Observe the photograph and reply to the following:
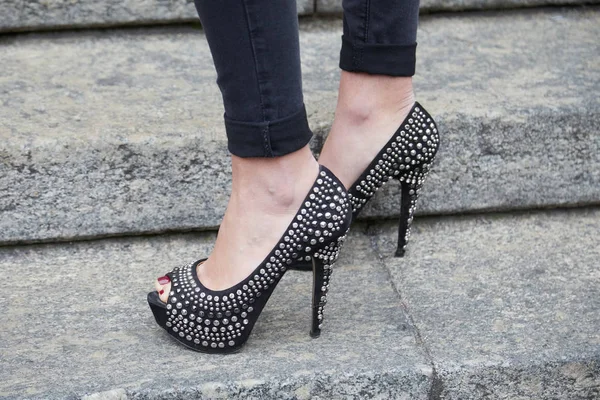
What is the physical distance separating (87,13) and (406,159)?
0.90 m

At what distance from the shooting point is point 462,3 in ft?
6.63

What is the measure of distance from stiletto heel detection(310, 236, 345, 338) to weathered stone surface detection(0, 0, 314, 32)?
916 mm

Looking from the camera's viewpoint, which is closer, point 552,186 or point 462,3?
point 552,186

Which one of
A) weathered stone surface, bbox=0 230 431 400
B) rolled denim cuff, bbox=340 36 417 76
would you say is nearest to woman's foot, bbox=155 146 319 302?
weathered stone surface, bbox=0 230 431 400

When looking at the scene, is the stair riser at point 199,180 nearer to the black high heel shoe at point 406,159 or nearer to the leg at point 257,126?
the black high heel shoe at point 406,159

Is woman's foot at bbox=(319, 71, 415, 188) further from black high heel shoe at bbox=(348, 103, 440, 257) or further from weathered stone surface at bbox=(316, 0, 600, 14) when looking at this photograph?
weathered stone surface at bbox=(316, 0, 600, 14)

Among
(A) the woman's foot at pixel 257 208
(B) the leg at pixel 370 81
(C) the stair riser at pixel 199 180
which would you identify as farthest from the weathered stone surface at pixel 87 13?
(A) the woman's foot at pixel 257 208

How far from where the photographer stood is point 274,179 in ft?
3.73

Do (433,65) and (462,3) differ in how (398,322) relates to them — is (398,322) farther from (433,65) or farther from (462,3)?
(462,3)

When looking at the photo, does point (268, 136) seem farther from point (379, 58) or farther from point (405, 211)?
point (405, 211)

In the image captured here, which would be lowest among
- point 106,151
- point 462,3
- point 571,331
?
point 571,331

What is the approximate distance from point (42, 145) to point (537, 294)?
2.93 ft

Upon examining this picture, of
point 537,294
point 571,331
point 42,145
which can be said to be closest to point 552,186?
point 537,294

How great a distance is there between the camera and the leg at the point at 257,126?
3.38ft
